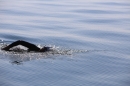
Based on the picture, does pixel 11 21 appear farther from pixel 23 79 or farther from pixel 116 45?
pixel 23 79

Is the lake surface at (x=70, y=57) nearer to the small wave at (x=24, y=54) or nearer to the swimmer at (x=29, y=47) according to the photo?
the small wave at (x=24, y=54)

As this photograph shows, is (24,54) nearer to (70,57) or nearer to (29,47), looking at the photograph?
(29,47)

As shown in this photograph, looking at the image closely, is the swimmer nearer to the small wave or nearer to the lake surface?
the small wave

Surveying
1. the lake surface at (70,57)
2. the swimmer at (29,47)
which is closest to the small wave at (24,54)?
the lake surface at (70,57)

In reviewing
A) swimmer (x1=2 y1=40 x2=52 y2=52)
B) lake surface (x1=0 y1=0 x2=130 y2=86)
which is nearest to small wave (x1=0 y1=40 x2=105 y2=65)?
lake surface (x1=0 y1=0 x2=130 y2=86)

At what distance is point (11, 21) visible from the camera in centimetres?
2672

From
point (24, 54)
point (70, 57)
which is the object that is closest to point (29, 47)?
point (24, 54)

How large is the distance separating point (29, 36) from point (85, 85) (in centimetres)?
937

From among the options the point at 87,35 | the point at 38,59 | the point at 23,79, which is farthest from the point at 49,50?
the point at 87,35

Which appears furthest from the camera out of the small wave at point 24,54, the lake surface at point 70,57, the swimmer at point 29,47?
the swimmer at point 29,47

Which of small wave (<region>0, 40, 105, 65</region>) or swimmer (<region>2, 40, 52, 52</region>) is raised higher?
swimmer (<region>2, 40, 52, 52</region>)

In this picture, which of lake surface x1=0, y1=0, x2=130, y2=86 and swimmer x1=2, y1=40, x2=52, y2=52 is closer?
lake surface x1=0, y1=0, x2=130, y2=86

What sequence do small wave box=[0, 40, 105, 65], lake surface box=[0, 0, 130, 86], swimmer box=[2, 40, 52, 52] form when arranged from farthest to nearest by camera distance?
swimmer box=[2, 40, 52, 52], small wave box=[0, 40, 105, 65], lake surface box=[0, 0, 130, 86]

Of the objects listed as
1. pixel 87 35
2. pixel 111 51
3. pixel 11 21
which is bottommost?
pixel 111 51
